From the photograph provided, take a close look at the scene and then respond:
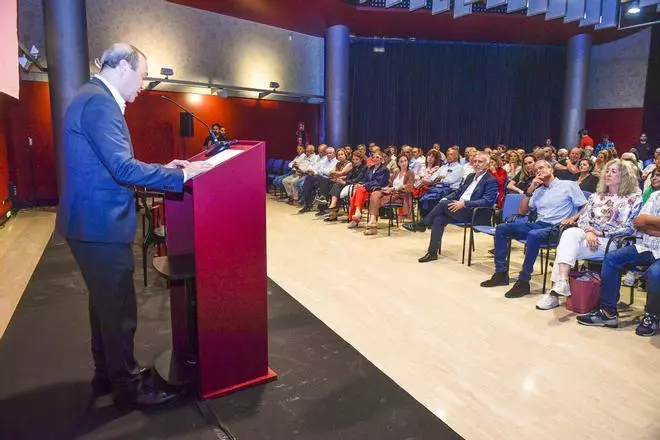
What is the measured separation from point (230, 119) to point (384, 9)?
4.03 m

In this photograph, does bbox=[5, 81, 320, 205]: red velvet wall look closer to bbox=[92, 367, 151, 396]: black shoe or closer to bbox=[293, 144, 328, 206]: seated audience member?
bbox=[293, 144, 328, 206]: seated audience member

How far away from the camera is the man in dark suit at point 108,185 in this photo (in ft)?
5.69

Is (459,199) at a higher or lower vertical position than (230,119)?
lower

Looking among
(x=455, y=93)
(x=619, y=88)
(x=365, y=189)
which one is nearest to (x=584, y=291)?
(x=365, y=189)

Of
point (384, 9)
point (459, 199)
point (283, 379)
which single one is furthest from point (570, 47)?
point (283, 379)

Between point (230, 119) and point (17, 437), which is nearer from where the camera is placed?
point (17, 437)

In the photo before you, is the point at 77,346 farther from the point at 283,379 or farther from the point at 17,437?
the point at 283,379

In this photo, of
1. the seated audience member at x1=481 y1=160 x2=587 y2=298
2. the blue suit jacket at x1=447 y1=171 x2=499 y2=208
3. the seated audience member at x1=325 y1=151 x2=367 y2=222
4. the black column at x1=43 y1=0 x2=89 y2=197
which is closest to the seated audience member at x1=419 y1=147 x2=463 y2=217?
the seated audience member at x1=325 y1=151 x2=367 y2=222

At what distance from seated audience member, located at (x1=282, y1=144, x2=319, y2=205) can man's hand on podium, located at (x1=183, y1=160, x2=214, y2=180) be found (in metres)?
6.71

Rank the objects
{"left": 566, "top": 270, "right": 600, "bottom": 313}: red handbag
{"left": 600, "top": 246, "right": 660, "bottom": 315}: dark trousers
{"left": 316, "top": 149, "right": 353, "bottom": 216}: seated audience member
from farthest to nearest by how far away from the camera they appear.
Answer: {"left": 316, "top": 149, "right": 353, "bottom": 216}: seated audience member, {"left": 566, "top": 270, "right": 600, "bottom": 313}: red handbag, {"left": 600, "top": 246, "right": 660, "bottom": 315}: dark trousers

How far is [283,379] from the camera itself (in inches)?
88.1

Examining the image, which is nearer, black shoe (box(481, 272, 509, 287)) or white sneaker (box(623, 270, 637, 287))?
white sneaker (box(623, 270, 637, 287))

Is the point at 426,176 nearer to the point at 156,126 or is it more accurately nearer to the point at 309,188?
the point at 309,188

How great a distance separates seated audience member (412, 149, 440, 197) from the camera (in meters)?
6.47
